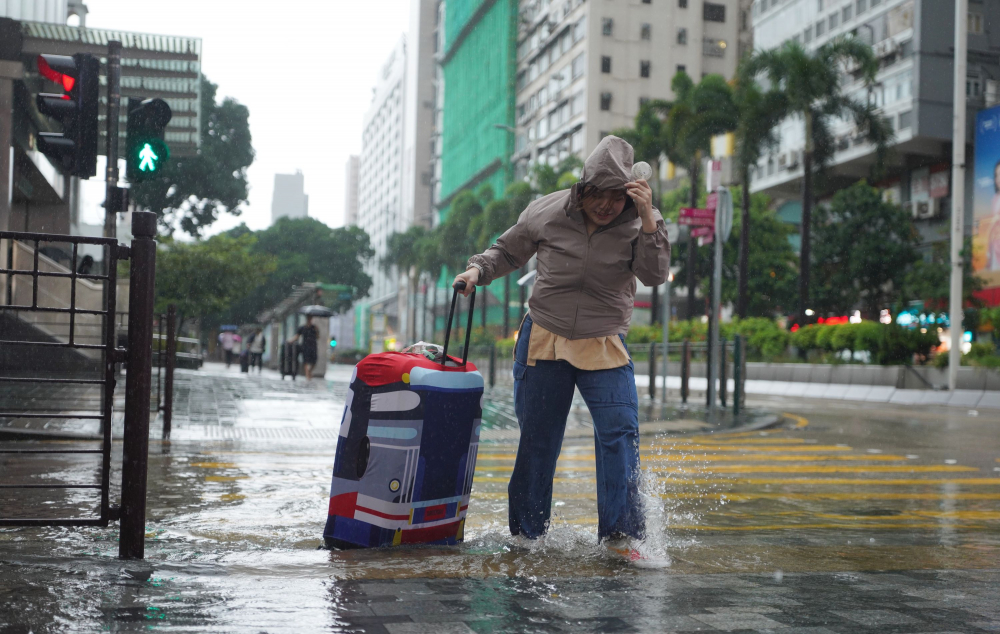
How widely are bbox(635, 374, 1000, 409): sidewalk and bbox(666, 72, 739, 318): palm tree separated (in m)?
13.0

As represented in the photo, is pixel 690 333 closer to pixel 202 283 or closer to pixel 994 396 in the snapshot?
pixel 994 396

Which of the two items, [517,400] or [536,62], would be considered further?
[536,62]

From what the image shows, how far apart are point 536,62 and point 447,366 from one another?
8172 centimetres

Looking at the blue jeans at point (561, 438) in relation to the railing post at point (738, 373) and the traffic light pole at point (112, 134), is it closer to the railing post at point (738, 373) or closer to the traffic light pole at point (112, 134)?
the traffic light pole at point (112, 134)

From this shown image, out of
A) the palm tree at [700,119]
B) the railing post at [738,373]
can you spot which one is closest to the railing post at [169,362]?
the railing post at [738,373]

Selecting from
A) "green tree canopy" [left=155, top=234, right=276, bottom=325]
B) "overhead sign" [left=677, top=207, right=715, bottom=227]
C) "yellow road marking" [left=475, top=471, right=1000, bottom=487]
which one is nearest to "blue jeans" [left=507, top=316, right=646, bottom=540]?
"yellow road marking" [left=475, top=471, right=1000, bottom=487]

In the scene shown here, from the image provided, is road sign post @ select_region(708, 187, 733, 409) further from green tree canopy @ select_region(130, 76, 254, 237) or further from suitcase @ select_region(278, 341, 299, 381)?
green tree canopy @ select_region(130, 76, 254, 237)

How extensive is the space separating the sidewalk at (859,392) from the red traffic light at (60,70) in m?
12.0

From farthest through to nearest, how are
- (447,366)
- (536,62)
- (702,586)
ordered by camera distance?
(536,62)
(447,366)
(702,586)

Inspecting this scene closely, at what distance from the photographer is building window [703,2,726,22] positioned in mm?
77812

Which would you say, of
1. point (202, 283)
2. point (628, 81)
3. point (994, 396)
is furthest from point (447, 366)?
point (628, 81)

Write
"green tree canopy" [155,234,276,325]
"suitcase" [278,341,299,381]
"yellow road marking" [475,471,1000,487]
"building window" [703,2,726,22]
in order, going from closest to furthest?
"yellow road marking" [475,471,1000,487] < "suitcase" [278,341,299,381] < "green tree canopy" [155,234,276,325] < "building window" [703,2,726,22]

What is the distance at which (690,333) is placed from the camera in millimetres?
30672

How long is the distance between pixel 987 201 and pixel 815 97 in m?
15.3
